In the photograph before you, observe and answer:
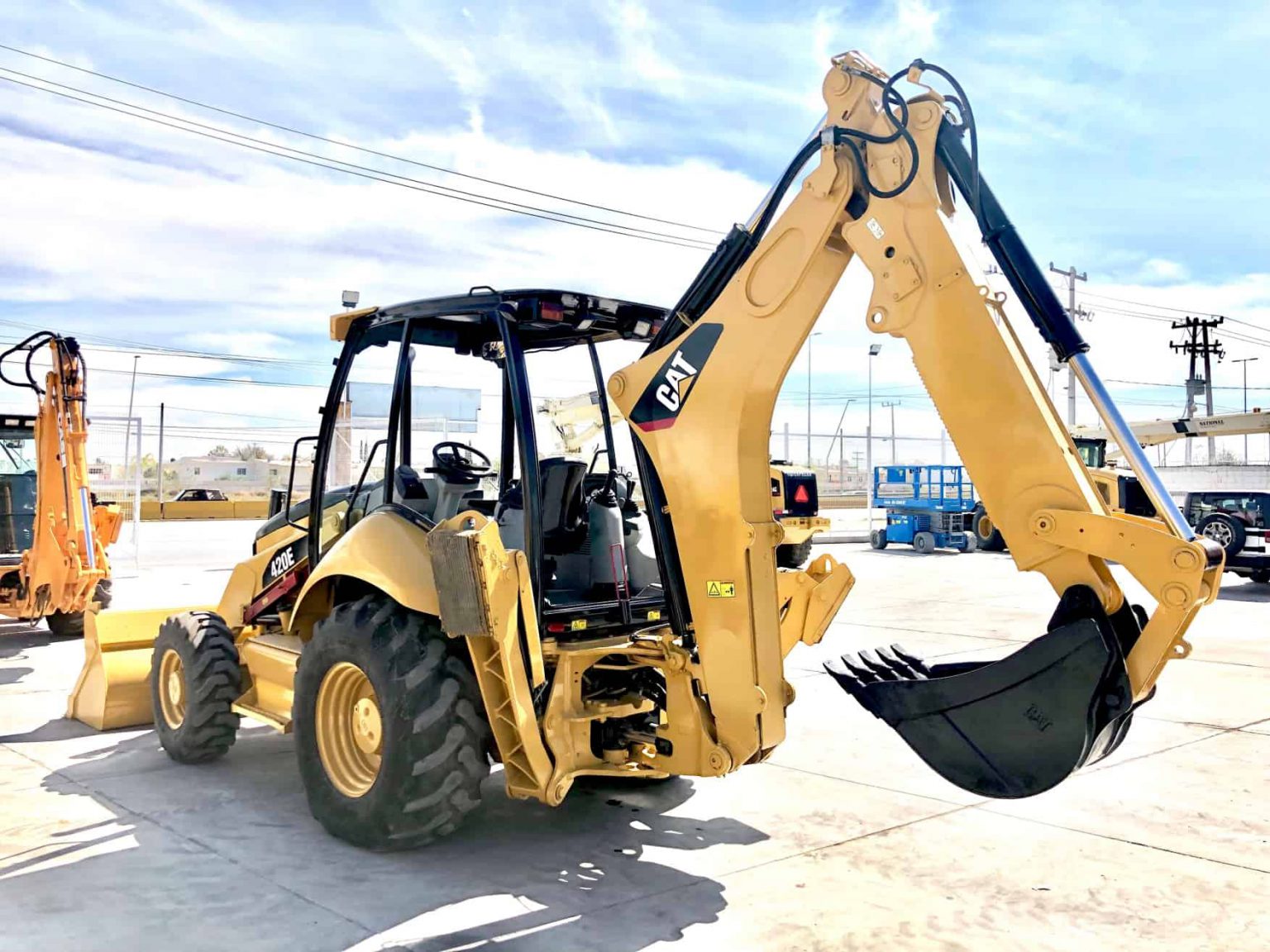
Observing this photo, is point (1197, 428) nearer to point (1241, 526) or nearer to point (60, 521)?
point (1241, 526)

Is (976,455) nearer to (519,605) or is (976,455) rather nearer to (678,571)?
(678,571)

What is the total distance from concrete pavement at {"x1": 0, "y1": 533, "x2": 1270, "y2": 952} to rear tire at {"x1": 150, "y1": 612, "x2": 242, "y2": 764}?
16cm

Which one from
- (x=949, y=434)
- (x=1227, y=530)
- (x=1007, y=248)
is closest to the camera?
(x=949, y=434)

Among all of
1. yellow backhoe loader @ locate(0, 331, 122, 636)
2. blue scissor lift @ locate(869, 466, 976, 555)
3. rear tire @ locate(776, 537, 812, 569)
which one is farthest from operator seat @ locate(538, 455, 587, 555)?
blue scissor lift @ locate(869, 466, 976, 555)

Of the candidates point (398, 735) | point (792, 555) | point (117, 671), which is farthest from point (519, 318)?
point (792, 555)

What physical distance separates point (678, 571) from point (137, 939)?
2.48 metres

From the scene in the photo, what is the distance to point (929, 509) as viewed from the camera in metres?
24.5

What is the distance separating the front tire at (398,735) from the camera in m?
4.55

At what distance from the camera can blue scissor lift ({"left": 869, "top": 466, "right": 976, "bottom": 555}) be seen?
24.1 m

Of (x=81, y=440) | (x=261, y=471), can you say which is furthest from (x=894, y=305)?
(x=261, y=471)

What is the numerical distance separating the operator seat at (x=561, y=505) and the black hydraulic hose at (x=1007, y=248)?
2.12 m

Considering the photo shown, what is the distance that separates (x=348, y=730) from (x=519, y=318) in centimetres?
207

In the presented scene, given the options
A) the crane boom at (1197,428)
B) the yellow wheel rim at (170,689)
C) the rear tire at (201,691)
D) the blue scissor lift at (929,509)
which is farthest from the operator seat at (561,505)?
the blue scissor lift at (929,509)

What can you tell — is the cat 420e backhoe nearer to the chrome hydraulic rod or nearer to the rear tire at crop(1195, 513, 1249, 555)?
the chrome hydraulic rod
